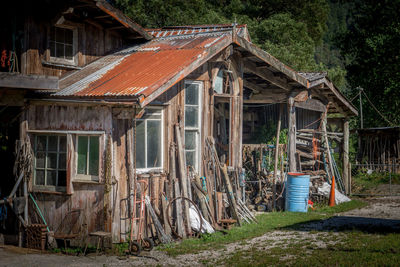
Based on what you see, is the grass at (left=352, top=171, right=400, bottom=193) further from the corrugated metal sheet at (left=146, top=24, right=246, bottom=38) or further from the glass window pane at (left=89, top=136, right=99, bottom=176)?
the glass window pane at (left=89, top=136, right=99, bottom=176)

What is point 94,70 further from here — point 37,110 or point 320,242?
point 320,242

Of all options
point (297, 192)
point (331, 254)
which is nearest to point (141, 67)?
point (331, 254)

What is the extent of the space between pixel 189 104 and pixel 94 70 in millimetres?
2587

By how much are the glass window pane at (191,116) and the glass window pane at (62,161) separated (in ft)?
10.4

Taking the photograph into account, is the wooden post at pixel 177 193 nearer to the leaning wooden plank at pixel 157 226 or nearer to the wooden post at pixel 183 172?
the wooden post at pixel 183 172

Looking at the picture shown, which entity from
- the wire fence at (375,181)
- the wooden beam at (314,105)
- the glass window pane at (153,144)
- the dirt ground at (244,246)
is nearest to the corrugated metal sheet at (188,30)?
the glass window pane at (153,144)

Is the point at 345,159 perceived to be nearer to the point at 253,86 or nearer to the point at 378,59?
the point at 253,86

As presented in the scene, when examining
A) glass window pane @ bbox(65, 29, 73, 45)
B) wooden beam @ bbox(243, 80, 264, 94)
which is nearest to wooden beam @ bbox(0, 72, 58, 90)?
glass window pane @ bbox(65, 29, 73, 45)

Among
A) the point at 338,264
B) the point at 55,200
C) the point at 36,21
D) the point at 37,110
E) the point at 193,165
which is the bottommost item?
the point at 338,264

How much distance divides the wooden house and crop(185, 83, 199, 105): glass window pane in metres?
0.03

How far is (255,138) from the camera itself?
64.5 feet

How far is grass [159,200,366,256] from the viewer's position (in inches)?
418

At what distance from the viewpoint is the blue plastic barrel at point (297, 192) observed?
49.8 ft

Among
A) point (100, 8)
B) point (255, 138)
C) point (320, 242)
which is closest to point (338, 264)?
point (320, 242)
